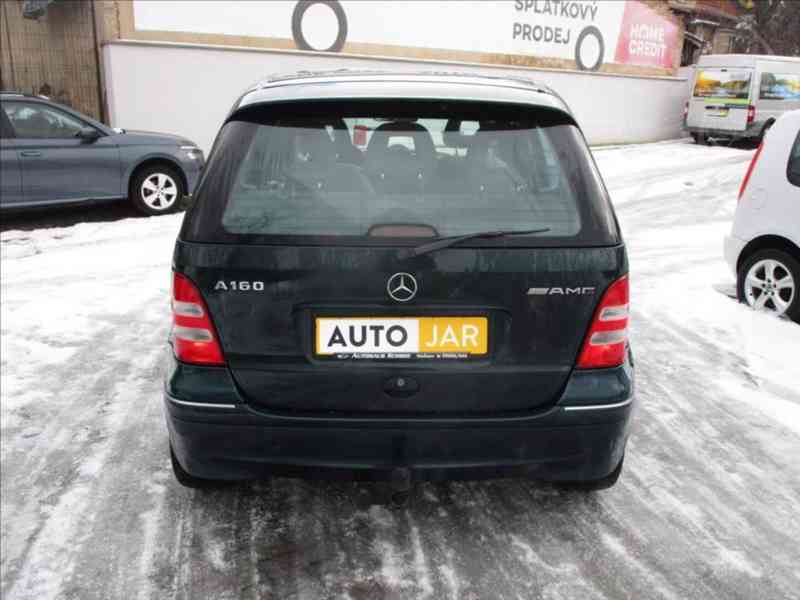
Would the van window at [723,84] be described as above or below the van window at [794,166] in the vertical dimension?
above

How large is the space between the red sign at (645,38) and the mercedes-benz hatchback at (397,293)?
66.8ft

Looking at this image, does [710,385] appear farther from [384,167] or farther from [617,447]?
[384,167]

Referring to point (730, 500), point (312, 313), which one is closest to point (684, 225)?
point (730, 500)

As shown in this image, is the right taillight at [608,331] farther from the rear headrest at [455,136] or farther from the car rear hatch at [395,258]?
the rear headrest at [455,136]

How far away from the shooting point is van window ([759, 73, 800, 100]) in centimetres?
1958

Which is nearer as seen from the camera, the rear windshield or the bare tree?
the rear windshield

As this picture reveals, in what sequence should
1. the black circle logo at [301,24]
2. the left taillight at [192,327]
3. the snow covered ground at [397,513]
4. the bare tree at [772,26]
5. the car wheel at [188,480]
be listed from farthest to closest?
the bare tree at [772,26], the black circle logo at [301,24], the car wheel at [188,480], the snow covered ground at [397,513], the left taillight at [192,327]

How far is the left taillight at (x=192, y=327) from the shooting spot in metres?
2.51

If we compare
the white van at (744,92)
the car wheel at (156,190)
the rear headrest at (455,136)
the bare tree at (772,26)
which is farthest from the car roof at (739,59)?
the rear headrest at (455,136)

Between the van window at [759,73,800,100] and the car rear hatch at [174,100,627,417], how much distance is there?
19966 millimetres

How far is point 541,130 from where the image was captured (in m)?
2.65

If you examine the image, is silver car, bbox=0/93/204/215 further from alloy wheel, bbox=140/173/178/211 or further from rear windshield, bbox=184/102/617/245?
rear windshield, bbox=184/102/617/245

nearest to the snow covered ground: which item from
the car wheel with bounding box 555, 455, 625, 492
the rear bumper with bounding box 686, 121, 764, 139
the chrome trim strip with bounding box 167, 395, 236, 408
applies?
the car wheel with bounding box 555, 455, 625, 492

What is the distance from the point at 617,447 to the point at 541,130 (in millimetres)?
1191
